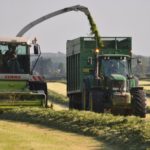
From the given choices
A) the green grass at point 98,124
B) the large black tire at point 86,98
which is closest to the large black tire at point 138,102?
the large black tire at point 86,98

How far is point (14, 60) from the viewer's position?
23172mm

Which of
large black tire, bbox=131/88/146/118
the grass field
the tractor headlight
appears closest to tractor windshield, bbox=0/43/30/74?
the tractor headlight

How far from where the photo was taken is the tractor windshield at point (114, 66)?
22.1 metres

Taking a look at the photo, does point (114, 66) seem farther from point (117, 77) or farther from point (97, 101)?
point (97, 101)

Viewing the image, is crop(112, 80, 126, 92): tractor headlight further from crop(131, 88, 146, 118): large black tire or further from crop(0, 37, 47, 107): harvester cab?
crop(0, 37, 47, 107): harvester cab

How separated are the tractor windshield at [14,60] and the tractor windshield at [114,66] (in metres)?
3.19

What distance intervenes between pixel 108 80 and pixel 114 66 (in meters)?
0.76

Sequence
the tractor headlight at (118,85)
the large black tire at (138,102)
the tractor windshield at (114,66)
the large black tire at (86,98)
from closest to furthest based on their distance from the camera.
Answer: the large black tire at (138,102) → the tractor headlight at (118,85) → the tractor windshield at (114,66) → the large black tire at (86,98)

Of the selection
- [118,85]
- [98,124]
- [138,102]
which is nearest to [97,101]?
[118,85]

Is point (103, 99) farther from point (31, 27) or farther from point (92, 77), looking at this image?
point (31, 27)

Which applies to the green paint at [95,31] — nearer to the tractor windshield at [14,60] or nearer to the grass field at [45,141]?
the tractor windshield at [14,60]

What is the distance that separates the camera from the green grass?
1326cm

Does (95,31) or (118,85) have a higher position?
(95,31)

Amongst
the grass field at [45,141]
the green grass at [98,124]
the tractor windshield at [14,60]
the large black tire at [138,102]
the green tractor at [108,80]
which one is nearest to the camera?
the grass field at [45,141]
